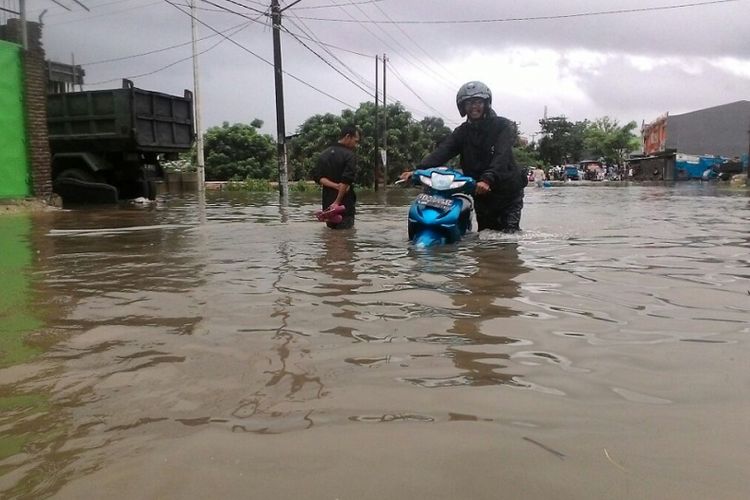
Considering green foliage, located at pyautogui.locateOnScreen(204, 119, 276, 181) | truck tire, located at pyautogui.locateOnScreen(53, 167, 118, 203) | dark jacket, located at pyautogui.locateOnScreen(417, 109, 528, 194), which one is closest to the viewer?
dark jacket, located at pyautogui.locateOnScreen(417, 109, 528, 194)

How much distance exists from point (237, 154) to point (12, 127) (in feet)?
67.7

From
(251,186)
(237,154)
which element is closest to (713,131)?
(237,154)

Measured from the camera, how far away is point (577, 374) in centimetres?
238

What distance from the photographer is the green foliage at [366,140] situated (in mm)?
35312

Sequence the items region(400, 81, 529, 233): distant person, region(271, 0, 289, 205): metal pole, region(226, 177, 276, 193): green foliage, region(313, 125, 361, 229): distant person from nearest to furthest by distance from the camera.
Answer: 1. region(400, 81, 529, 233): distant person
2. region(313, 125, 361, 229): distant person
3. region(271, 0, 289, 205): metal pole
4. region(226, 177, 276, 193): green foliage

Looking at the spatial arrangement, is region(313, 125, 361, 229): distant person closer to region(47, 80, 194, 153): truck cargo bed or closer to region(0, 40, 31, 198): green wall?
region(0, 40, 31, 198): green wall

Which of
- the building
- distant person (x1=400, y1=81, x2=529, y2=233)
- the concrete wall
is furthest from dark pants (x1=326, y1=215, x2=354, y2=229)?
the concrete wall

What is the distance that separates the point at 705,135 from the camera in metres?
50.9

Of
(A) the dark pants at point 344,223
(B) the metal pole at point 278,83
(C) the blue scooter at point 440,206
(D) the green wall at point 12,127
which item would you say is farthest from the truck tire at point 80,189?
(C) the blue scooter at point 440,206

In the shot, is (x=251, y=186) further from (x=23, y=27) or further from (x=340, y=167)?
(x=340, y=167)

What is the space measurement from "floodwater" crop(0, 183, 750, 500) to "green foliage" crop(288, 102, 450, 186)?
30.7 m

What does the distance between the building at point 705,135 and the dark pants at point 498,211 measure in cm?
4551

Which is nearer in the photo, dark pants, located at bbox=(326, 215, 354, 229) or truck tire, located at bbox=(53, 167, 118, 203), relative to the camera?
dark pants, located at bbox=(326, 215, 354, 229)

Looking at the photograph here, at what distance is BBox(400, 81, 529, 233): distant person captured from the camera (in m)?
6.16
